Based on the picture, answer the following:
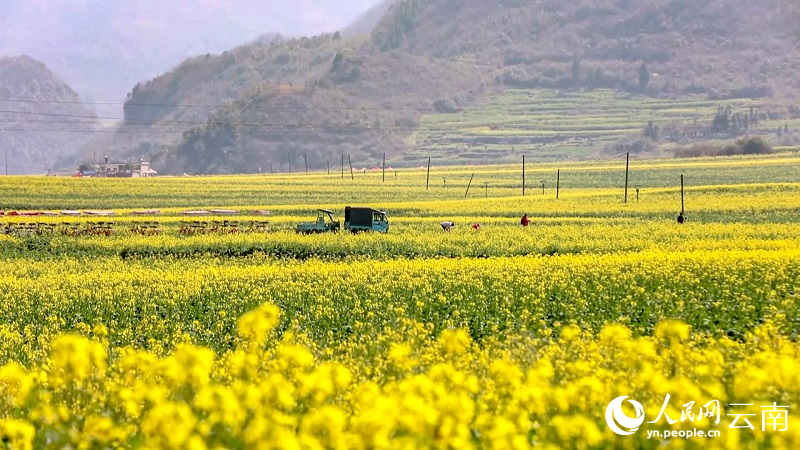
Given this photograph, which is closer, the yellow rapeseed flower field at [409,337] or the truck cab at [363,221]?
the yellow rapeseed flower field at [409,337]

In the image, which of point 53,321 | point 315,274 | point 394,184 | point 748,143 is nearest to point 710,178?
point 394,184

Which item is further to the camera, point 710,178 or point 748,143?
point 748,143

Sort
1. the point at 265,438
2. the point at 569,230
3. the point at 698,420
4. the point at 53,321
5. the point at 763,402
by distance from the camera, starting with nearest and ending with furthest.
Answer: the point at 265,438, the point at 698,420, the point at 763,402, the point at 53,321, the point at 569,230

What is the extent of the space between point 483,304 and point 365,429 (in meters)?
17.4

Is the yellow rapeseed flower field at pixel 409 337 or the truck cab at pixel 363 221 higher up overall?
the yellow rapeseed flower field at pixel 409 337

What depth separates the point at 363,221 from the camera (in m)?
57.3

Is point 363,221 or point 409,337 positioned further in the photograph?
point 363,221

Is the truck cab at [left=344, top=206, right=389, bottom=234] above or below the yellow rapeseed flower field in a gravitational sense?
below

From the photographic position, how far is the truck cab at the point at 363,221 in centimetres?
5678

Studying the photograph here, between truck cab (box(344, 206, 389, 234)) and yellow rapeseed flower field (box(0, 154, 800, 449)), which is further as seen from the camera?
truck cab (box(344, 206, 389, 234))

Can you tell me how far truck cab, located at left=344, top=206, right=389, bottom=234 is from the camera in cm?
5678

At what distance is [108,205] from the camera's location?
8688 cm

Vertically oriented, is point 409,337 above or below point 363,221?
above

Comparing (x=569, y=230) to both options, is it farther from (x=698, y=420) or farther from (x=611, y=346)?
(x=698, y=420)
